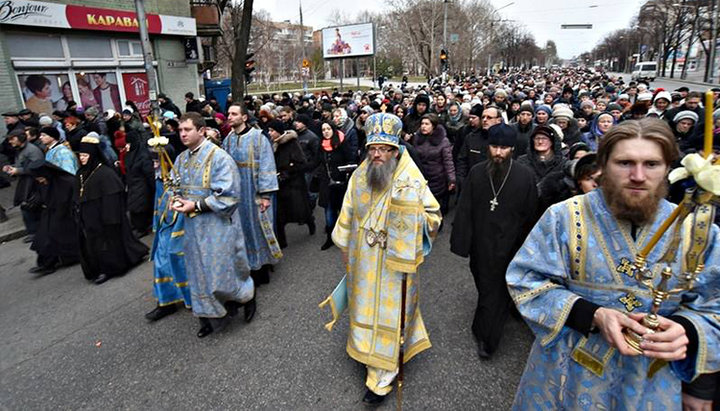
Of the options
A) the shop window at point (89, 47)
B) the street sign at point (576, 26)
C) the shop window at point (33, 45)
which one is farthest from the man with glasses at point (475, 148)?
the street sign at point (576, 26)

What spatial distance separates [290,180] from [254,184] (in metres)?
1.18

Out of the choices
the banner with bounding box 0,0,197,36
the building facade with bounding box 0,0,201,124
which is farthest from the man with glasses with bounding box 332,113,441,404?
the banner with bounding box 0,0,197,36

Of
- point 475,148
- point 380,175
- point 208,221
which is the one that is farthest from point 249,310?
point 475,148

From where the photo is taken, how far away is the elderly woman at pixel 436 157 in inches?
244

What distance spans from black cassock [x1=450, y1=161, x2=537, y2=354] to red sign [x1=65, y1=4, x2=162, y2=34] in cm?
1547

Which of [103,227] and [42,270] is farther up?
[103,227]

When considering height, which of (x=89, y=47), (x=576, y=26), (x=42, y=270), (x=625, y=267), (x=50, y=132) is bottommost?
(x=42, y=270)

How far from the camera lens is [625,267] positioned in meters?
1.56

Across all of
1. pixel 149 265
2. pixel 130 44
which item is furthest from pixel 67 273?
pixel 130 44

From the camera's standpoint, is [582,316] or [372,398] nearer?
[582,316]

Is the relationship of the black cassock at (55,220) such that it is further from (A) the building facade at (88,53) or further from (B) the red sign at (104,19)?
(B) the red sign at (104,19)

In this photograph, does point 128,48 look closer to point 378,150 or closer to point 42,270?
point 42,270

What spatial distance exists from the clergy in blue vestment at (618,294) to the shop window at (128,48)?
18.1m

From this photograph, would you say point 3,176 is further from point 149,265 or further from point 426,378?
point 426,378
